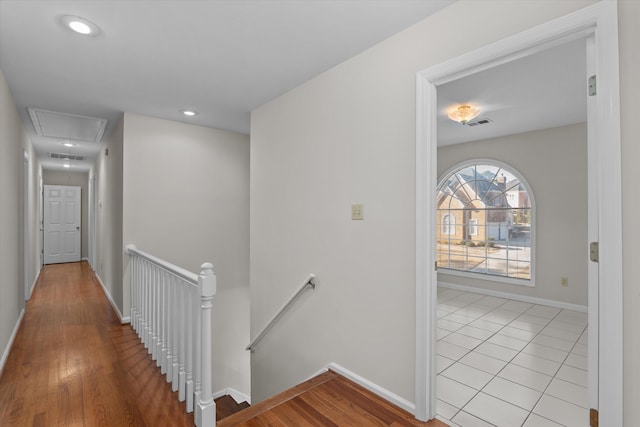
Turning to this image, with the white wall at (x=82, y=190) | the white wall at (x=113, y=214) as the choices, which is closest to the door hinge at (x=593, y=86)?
the white wall at (x=113, y=214)

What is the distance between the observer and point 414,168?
1.87 meters

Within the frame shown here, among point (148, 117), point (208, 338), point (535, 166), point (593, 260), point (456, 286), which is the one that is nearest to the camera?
point (593, 260)

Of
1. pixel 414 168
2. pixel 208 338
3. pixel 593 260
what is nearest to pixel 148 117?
pixel 208 338

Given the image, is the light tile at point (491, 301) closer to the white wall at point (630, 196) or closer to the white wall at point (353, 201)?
the white wall at point (353, 201)

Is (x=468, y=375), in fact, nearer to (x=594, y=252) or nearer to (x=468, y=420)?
(x=468, y=420)

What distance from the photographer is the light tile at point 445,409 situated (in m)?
1.97

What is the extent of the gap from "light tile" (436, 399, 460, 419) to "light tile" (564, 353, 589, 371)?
1438 millimetres

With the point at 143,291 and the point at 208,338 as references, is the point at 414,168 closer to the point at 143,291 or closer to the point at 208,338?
the point at 208,338

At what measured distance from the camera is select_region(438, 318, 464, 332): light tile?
3574 millimetres

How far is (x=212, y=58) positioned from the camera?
91.8 inches

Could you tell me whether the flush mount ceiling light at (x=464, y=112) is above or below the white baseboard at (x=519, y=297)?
above

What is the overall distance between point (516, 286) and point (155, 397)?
499 centimetres

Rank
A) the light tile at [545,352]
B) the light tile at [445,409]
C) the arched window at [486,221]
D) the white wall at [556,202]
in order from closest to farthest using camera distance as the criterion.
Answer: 1. the light tile at [445,409]
2. the light tile at [545,352]
3. the white wall at [556,202]
4. the arched window at [486,221]

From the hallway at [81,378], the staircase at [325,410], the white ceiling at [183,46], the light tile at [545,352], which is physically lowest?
the light tile at [545,352]
